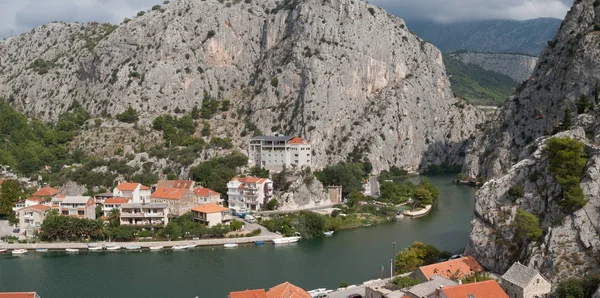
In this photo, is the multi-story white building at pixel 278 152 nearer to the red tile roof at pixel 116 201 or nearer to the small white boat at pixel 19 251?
the red tile roof at pixel 116 201

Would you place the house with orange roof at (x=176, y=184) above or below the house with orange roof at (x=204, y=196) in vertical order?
above

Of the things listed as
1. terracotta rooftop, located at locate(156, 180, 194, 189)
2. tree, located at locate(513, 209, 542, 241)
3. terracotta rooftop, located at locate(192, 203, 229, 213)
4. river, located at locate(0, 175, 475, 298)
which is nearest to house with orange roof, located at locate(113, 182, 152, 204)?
terracotta rooftop, located at locate(156, 180, 194, 189)

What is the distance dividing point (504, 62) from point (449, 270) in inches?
6526

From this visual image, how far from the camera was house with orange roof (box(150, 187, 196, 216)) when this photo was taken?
42.6m

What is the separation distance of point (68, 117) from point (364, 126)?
4253cm

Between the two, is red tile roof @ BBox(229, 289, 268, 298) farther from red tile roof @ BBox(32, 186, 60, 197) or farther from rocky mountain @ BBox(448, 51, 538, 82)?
rocky mountain @ BBox(448, 51, 538, 82)

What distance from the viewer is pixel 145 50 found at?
79688 millimetres

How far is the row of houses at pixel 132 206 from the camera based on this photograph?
132 feet

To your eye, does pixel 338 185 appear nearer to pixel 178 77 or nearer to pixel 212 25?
pixel 178 77

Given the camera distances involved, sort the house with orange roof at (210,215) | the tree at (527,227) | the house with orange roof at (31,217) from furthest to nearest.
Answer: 1. the house with orange roof at (31,217)
2. the house with orange roof at (210,215)
3. the tree at (527,227)

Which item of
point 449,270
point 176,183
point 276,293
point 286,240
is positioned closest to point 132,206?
point 176,183

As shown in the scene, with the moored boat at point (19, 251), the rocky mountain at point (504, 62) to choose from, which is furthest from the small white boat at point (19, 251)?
the rocky mountain at point (504, 62)

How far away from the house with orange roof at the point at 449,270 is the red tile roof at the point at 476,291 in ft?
10.1

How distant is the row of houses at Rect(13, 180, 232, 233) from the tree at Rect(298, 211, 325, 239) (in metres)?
6.04
